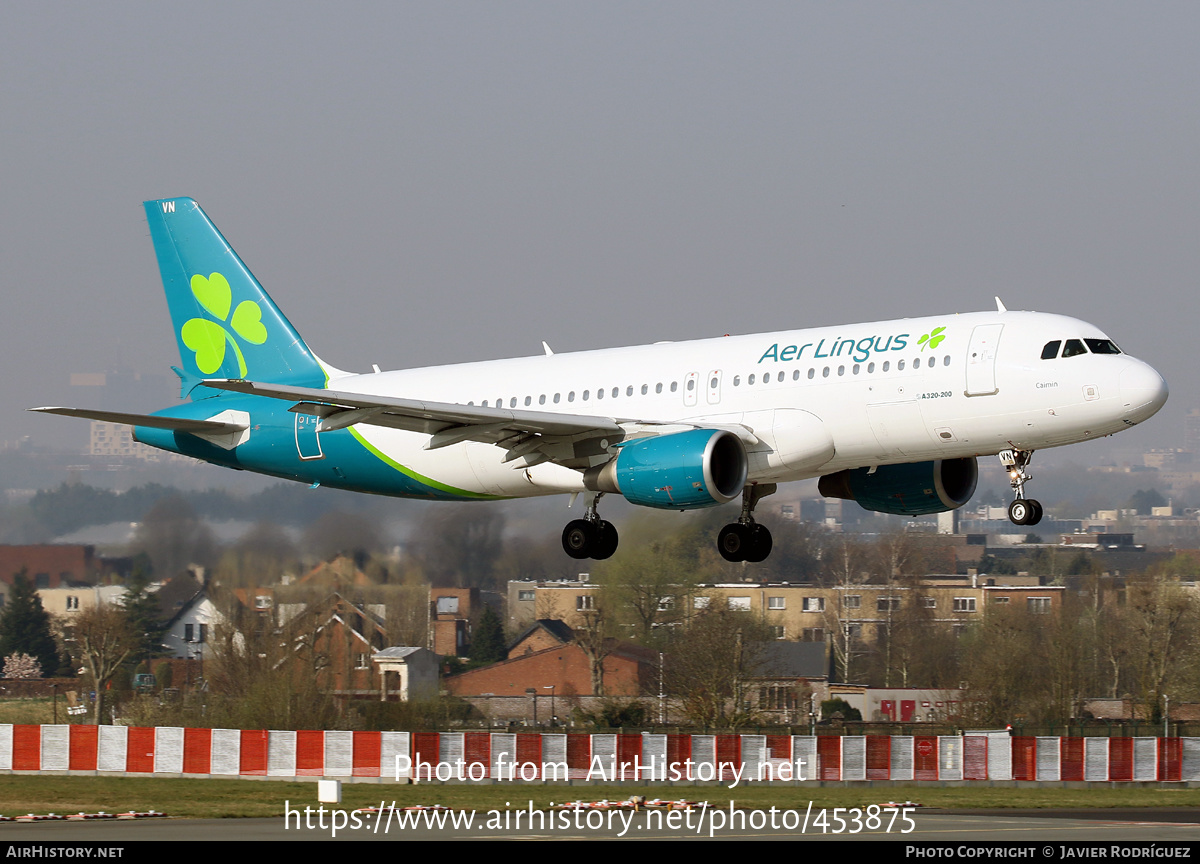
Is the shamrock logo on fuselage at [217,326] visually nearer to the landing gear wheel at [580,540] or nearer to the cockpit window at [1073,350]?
the landing gear wheel at [580,540]

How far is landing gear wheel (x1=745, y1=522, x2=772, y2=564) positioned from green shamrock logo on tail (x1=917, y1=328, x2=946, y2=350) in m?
6.74

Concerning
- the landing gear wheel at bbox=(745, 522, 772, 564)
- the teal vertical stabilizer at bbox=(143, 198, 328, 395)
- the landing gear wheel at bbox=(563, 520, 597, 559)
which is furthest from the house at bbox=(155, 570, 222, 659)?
the landing gear wheel at bbox=(745, 522, 772, 564)

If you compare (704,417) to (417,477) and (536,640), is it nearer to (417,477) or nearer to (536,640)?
(417,477)

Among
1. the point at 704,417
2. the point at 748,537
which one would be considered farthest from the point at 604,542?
the point at 704,417

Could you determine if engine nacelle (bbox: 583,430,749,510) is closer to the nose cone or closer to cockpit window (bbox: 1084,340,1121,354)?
cockpit window (bbox: 1084,340,1121,354)

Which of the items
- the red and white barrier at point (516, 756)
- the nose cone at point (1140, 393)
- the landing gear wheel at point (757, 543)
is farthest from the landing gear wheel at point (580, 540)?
the red and white barrier at point (516, 756)

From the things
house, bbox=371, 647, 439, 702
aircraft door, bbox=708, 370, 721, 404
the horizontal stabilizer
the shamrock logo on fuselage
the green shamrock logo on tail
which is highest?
the shamrock logo on fuselage

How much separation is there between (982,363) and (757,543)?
7.75 meters

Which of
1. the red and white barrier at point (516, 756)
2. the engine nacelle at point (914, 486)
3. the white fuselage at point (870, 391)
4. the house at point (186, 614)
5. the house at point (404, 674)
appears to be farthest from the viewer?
the house at point (404, 674)

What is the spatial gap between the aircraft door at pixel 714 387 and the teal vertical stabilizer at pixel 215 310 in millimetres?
11596

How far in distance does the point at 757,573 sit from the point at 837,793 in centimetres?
4193

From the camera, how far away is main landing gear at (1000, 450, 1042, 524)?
31.0 m

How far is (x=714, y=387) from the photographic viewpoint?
33.2m

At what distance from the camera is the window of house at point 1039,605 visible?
79250mm
